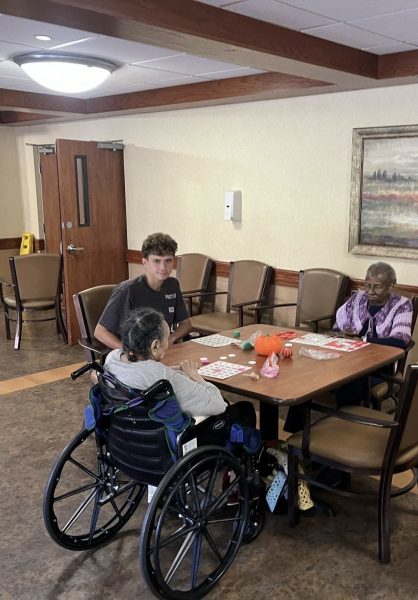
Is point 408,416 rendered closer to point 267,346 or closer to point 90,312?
point 267,346

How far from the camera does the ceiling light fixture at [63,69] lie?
362cm

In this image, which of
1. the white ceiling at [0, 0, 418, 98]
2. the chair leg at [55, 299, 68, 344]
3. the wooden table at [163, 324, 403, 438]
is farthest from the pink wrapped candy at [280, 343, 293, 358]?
the chair leg at [55, 299, 68, 344]

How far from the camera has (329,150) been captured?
4.48 metres

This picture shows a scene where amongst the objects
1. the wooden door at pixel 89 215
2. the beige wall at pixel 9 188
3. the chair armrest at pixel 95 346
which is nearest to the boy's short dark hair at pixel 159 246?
the chair armrest at pixel 95 346

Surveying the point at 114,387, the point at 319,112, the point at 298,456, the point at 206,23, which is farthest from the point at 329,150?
the point at 114,387

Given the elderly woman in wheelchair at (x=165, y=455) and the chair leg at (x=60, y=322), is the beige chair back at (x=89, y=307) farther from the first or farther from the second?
the chair leg at (x=60, y=322)

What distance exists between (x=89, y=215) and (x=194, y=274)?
1.26 meters

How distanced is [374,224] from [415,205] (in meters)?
0.34

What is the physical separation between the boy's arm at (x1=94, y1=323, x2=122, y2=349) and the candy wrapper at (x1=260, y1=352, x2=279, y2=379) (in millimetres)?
822

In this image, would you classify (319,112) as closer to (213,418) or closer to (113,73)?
(113,73)

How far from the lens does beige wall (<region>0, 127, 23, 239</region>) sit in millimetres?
7453

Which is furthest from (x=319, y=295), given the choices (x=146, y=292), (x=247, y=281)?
(x=146, y=292)

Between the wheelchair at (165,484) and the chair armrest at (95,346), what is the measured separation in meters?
0.87

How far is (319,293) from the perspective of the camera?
4488mm
